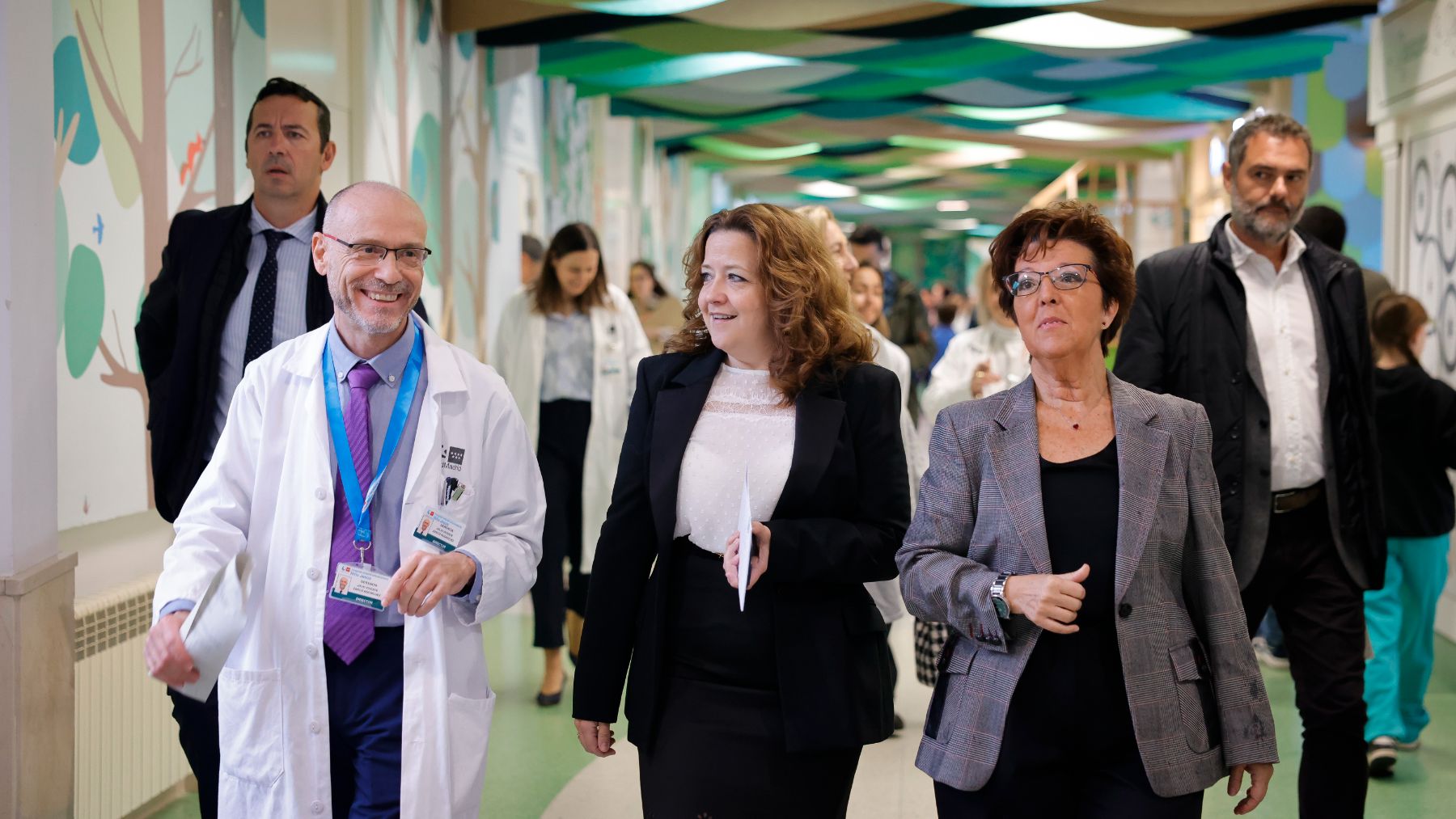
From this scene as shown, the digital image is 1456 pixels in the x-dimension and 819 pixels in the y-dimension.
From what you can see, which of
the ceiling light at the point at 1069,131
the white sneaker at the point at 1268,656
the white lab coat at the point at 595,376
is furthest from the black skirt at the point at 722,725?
the ceiling light at the point at 1069,131

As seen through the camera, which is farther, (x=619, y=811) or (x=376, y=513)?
(x=619, y=811)

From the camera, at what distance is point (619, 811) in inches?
173

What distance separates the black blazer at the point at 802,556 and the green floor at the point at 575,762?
1.97 m

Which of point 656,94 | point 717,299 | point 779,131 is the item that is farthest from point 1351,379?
point 779,131

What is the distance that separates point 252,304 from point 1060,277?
73.9 inches

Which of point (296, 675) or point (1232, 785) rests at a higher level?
point (296, 675)

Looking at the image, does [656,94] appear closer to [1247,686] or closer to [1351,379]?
[1351,379]

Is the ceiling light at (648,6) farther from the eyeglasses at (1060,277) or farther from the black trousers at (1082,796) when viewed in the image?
the black trousers at (1082,796)

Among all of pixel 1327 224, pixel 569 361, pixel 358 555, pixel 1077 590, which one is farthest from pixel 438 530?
pixel 1327 224

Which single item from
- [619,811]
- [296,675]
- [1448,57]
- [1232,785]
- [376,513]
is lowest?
[619,811]

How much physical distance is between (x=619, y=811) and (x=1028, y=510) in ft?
8.24

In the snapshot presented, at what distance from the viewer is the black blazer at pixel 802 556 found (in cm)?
249

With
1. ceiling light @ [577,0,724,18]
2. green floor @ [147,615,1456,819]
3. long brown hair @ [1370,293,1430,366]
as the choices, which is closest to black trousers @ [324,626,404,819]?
green floor @ [147,615,1456,819]

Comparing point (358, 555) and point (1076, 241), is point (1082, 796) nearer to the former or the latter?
point (1076, 241)
